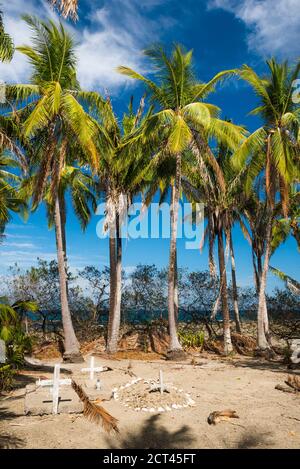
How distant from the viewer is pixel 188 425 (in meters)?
7.08

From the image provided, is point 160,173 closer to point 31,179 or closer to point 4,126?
point 31,179

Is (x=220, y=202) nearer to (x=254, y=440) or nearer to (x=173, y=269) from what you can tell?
(x=173, y=269)

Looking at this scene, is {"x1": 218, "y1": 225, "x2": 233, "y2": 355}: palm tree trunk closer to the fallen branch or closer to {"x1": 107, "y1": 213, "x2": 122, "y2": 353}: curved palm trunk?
{"x1": 107, "y1": 213, "x2": 122, "y2": 353}: curved palm trunk

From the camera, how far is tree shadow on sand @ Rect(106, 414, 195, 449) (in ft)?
20.0

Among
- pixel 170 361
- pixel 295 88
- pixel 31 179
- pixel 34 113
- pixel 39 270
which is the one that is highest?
pixel 295 88

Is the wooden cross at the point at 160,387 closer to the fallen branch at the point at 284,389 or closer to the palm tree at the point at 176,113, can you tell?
the fallen branch at the point at 284,389

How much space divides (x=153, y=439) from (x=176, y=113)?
1334 centimetres

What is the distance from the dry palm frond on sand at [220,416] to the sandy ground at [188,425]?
0.40 ft

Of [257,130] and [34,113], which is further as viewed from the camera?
[257,130]

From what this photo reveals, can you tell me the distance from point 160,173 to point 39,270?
10203 millimetres

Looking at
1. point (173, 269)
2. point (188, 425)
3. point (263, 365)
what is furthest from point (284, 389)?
point (173, 269)

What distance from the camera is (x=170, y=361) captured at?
618 inches
